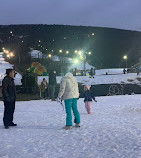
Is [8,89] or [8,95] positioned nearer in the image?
[8,95]

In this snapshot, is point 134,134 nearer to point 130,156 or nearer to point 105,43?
point 130,156

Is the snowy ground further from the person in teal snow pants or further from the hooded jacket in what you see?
the hooded jacket

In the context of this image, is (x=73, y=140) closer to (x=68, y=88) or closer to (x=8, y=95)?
(x=68, y=88)

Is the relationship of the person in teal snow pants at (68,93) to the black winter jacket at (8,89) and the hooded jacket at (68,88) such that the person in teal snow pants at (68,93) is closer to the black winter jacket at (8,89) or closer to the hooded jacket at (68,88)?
the hooded jacket at (68,88)

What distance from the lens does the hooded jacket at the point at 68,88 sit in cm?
604

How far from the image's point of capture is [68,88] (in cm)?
610

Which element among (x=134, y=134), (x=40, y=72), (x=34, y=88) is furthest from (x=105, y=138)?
(x=40, y=72)

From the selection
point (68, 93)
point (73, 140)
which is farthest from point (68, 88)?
point (73, 140)

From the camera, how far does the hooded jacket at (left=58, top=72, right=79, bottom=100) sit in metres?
6.04

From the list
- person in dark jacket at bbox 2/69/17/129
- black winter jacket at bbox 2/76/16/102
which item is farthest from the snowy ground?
black winter jacket at bbox 2/76/16/102

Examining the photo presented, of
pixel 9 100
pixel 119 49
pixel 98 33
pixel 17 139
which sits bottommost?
pixel 17 139

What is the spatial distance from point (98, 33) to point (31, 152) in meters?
112

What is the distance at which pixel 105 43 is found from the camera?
101 m

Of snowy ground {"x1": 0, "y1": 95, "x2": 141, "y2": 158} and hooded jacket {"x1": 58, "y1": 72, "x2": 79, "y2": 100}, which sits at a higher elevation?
hooded jacket {"x1": 58, "y1": 72, "x2": 79, "y2": 100}
